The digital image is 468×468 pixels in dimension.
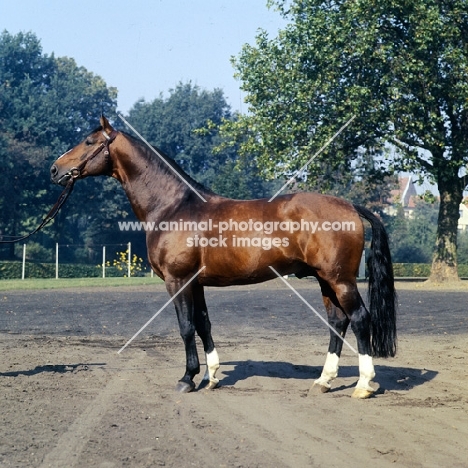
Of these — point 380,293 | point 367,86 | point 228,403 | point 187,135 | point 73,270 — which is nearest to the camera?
point 228,403

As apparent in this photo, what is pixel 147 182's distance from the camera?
9.27 m

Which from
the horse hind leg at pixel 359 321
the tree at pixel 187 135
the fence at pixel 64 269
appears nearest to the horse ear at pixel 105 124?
the horse hind leg at pixel 359 321

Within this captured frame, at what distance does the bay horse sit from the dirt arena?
0.64m

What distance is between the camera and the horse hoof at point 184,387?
857 centimetres

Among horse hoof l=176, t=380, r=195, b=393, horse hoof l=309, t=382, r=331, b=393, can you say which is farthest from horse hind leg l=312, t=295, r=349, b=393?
horse hoof l=176, t=380, r=195, b=393

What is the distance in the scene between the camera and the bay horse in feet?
28.1

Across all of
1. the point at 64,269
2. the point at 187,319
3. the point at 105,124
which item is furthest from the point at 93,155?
the point at 64,269

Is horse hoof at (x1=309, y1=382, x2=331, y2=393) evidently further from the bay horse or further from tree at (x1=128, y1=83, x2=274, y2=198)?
tree at (x1=128, y1=83, x2=274, y2=198)

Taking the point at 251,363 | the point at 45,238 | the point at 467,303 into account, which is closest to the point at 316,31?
the point at 467,303

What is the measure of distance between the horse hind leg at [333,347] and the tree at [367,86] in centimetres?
2307

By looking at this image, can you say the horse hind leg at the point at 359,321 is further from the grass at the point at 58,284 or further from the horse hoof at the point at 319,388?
the grass at the point at 58,284

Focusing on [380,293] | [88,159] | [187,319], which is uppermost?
[88,159]

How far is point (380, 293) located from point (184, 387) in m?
2.47

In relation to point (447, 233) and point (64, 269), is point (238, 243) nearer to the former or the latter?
point (447, 233)
